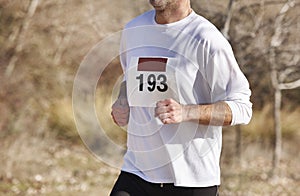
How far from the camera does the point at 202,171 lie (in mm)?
3299

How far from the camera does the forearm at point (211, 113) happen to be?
3146 millimetres

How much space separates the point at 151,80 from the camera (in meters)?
3.33

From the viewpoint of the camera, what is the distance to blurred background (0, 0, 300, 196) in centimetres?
750

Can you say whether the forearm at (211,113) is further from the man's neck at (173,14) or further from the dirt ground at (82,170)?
the dirt ground at (82,170)

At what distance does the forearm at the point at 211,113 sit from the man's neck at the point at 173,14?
0.40 meters

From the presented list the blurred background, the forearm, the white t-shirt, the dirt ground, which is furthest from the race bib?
the blurred background

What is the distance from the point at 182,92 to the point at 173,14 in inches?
12.4

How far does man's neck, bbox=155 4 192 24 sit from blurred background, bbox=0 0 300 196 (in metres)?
3.97

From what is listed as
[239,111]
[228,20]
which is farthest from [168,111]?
[228,20]

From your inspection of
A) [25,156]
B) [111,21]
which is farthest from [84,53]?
[25,156]

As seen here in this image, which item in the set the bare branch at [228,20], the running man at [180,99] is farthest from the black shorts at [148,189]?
the bare branch at [228,20]

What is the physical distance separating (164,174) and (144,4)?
4805 mm

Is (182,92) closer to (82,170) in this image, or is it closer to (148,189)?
(148,189)

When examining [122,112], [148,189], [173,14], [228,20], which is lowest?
[228,20]
